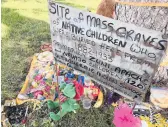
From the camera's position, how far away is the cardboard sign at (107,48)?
1842 mm

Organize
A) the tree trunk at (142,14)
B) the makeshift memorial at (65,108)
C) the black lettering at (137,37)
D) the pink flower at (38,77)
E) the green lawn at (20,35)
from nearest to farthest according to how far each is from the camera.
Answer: the black lettering at (137,37), the tree trunk at (142,14), the makeshift memorial at (65,108), the pink flower at (38,77), the green lawn at (20,35)

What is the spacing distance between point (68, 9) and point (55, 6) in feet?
0.42

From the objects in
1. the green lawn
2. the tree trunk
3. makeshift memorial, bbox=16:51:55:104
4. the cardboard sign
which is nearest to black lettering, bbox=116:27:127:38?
the cardboard sign

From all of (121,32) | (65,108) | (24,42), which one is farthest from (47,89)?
(121,32)

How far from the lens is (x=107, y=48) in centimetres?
205

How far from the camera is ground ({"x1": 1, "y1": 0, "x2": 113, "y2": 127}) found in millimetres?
2883

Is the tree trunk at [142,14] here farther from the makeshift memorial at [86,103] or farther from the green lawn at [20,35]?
the green lawn at [20,35]

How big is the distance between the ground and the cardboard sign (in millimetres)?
709

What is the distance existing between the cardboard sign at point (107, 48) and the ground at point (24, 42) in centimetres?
71

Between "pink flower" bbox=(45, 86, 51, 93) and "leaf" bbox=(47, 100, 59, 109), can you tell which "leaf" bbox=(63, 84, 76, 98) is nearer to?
"leaf" bbox=(47, 100, 59, 109)

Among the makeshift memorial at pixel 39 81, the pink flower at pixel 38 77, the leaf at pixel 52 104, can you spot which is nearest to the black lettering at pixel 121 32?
the leaf at pixel 52 104

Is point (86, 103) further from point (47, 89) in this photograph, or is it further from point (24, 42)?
point (24, 42)

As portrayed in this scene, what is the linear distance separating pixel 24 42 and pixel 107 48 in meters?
2.47

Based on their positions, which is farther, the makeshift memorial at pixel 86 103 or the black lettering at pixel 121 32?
the makeshift memorial at pixel 86 103
